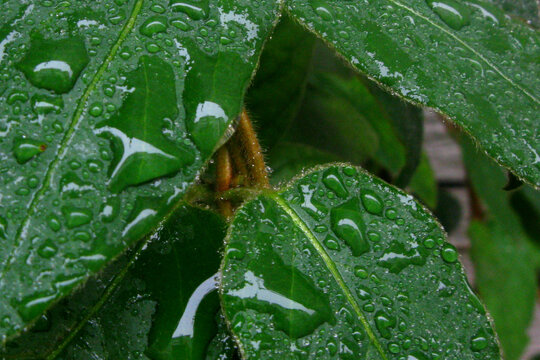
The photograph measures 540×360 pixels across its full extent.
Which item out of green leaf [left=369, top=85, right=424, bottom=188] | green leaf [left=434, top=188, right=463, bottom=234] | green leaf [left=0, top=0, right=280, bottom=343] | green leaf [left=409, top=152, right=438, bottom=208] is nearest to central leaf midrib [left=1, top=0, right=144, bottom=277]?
green leaf [left=0, top=0, right=280, bottom=343]

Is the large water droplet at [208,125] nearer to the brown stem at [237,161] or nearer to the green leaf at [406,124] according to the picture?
the brown stem at [237,161]

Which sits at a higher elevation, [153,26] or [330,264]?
[153,26]

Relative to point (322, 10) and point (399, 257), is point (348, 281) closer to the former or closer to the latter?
point (399, 257)

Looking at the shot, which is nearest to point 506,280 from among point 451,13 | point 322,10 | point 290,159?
point 290,159

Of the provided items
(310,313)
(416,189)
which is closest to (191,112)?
(310,313)

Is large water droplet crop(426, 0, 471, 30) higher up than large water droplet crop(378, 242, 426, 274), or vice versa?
large water droplet crop(426, 0, 471, 30)

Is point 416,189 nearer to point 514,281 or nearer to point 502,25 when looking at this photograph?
point 514,281

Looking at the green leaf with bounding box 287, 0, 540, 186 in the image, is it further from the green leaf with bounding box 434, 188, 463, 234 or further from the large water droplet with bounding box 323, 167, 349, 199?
the green leaf with bounding box 434, 188, 463, 234

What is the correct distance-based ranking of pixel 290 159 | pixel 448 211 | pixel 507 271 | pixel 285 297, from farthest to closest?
pixel 507 271, pixel 448 211, pixel 290 159, pixel 285 297
